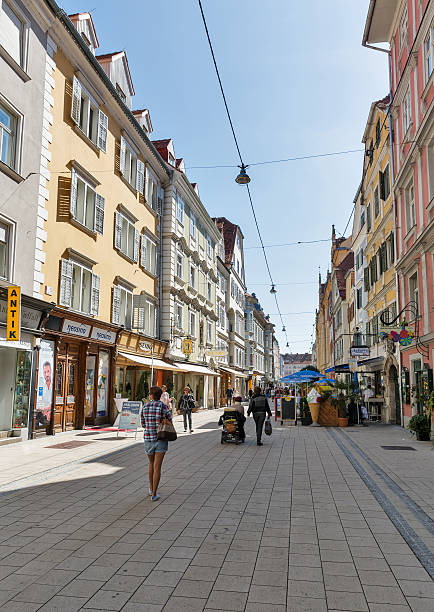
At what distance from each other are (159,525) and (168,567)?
164 cm

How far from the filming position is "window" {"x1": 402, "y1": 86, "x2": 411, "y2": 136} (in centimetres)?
2075

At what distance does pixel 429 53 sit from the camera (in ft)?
59.2

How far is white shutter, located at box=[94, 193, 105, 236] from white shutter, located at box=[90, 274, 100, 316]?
186cm

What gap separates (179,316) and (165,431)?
23.5 meters

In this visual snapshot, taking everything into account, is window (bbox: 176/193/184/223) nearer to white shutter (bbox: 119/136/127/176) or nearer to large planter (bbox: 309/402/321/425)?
white shutter (bbox: 119/136/127/176)

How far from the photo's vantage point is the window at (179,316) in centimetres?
3104

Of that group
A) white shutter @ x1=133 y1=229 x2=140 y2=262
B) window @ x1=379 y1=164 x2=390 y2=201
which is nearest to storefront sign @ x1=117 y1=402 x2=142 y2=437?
white shutter @ x1=133 y1=229 x2=140 y2=262

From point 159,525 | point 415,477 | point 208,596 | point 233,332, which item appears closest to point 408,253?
point 415,477

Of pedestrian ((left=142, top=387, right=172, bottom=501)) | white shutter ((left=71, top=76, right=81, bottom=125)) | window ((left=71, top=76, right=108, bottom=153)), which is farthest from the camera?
window ((left=71, top=76, right=108, bottom=153))

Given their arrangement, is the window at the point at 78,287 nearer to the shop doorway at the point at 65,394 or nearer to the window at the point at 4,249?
the shop doorway at the point at 65,394

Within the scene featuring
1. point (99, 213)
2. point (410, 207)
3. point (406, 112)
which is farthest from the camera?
point (406, 112)

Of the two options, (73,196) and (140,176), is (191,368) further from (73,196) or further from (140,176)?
(73,196)

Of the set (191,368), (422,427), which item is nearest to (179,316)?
(191,368)

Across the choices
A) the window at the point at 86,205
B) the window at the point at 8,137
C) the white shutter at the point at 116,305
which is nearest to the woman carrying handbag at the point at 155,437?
the window at the point at 8,137
